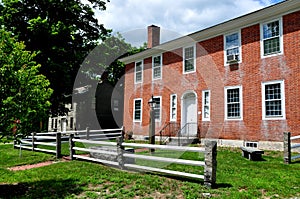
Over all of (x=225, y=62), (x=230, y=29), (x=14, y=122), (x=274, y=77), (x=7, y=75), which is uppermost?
(x=230, y=29)

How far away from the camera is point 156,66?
18625 millimetres

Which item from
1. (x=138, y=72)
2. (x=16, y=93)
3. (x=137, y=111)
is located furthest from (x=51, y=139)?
(x=16, y=93)

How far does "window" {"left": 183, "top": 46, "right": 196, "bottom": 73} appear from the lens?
16009mm

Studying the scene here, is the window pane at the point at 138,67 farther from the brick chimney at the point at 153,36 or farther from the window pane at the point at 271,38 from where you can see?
the window pane at the point at 271,38

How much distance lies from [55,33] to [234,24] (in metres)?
11.6

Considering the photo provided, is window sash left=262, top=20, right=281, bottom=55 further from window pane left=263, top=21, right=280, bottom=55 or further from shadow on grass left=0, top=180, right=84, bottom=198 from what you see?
shadow on grass left=0, top=180, right=84, bottom=198

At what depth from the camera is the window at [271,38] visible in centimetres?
1209

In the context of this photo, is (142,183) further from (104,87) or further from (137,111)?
(104,87)

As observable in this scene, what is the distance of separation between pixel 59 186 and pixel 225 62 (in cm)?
1096

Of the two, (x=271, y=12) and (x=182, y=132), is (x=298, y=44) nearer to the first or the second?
(x=271, y=12)

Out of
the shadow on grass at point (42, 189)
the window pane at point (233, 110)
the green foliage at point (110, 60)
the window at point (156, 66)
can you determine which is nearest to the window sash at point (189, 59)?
the window at point (156, 66)

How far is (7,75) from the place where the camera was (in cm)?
598

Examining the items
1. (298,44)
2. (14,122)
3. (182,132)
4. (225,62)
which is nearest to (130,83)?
(182,132)

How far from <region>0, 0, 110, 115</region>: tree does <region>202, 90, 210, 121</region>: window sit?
33.8 feet
